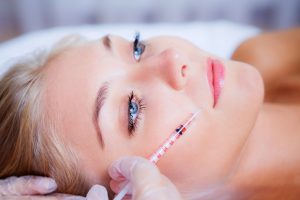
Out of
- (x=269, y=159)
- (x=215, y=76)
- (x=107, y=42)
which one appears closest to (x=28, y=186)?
(x=107, y=42)

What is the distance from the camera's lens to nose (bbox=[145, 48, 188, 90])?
1.05 metres

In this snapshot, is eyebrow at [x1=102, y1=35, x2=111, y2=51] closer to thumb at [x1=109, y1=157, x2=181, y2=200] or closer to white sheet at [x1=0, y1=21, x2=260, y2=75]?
thumb at [x1=109, y1=157, x2=181, y2=200]

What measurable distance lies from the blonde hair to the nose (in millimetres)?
323

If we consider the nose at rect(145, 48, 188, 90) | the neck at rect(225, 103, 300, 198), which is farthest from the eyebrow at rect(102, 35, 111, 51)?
the neck at rect(225, 103, 300, 198)

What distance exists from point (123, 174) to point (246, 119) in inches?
15.1

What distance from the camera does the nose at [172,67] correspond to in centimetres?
105

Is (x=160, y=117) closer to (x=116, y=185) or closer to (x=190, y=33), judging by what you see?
(x=116, y=185)

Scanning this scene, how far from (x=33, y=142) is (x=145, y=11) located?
137 cm

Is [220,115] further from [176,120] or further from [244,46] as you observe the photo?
[244,46]

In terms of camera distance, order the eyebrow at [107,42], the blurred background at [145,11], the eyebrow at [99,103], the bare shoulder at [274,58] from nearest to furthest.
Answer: the eyebrow at [99,103] < the eyebrow at [107,42] < the bare shoulder at [274,58] < the blurred background at [145,11]

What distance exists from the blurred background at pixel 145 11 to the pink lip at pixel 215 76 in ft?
3.66

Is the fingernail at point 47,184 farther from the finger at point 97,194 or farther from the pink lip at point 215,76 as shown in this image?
the pink lip at point 215,76

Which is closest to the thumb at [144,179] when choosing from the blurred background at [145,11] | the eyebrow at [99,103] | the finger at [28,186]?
the eyebrow at [99,103]

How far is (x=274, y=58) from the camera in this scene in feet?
5.58
